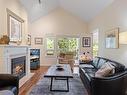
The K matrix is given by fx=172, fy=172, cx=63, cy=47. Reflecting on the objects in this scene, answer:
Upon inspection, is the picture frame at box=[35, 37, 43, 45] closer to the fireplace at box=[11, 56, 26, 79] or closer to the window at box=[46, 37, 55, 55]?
the window at box=[46, 37, 55, 55]

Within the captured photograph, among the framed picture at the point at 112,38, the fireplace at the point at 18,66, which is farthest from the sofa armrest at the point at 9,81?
the framed picture at the point at 112,38

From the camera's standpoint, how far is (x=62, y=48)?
35.6ft

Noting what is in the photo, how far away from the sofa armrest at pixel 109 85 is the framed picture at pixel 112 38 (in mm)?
1892

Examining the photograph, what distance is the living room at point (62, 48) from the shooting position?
3.79m

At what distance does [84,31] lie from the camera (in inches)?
424

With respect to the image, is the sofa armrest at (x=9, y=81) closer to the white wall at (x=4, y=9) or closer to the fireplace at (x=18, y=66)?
the fireplace at (x=18, y=66)

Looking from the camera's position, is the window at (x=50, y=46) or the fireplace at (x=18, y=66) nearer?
the fireplace at (x=18, y=66)

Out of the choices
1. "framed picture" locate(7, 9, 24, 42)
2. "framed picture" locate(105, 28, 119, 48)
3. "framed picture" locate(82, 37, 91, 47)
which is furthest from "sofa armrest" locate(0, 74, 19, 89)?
"framed picture" locate(82, 37, 91, 47)

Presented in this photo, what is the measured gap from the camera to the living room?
12.4ft

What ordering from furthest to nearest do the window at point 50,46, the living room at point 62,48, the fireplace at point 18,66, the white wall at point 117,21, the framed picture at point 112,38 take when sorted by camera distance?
the window at point 50,46
the framed picture at point 112,38
the fireplace at point 18,66
the white wall at point 117,21
the living room at point 62,48

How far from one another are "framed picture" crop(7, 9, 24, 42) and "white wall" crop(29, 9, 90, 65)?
4210 mm

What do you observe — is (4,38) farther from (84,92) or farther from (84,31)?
(84,31)

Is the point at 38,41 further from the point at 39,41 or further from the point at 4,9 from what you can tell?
the point at 4,9

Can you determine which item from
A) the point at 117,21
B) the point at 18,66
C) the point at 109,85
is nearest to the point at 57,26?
the point at 18,66
